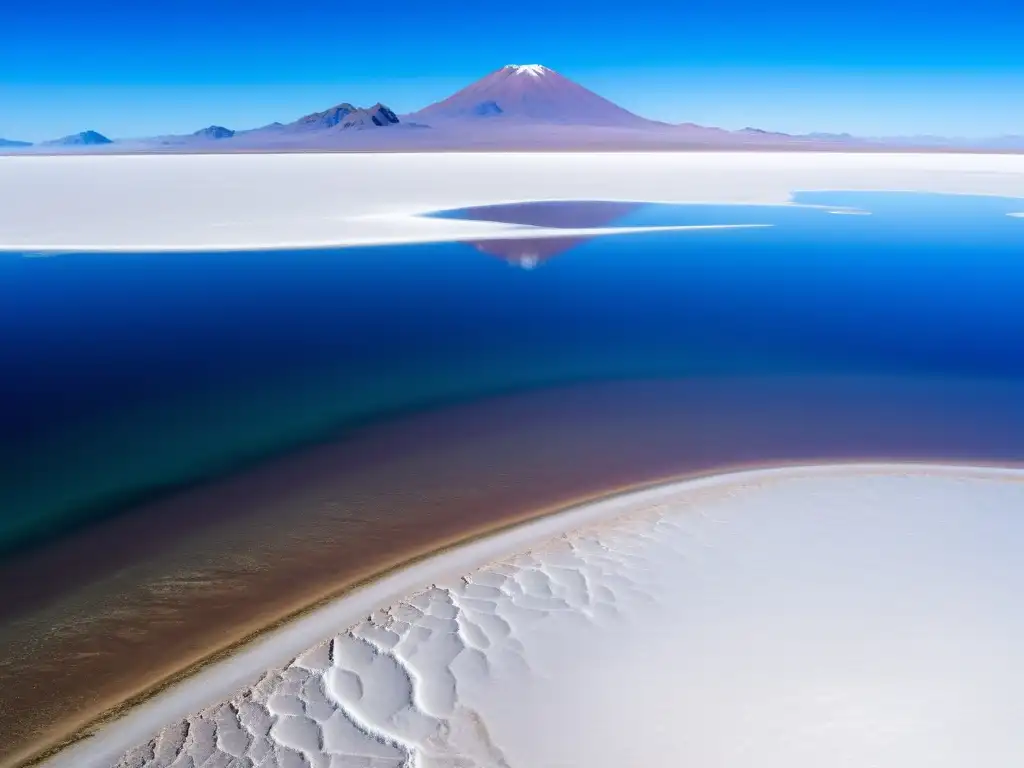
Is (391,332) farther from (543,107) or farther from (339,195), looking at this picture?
(543,107)

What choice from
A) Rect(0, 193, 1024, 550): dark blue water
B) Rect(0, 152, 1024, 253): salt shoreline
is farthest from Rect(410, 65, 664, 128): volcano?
Rect(0, 193, 1024, 550): dark blue water

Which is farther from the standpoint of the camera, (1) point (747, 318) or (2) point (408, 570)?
(1) point (747, 318)

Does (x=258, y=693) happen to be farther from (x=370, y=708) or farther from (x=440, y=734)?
(x=440, y=734)

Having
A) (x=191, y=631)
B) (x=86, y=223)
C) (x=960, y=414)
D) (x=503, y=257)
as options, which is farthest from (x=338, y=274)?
(x=191, y=631)

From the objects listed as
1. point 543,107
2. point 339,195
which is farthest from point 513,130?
point 339,195

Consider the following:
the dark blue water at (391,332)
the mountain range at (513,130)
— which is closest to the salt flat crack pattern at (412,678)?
the dark blue water at (391,332)

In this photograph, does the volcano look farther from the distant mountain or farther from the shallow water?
the shallow water
